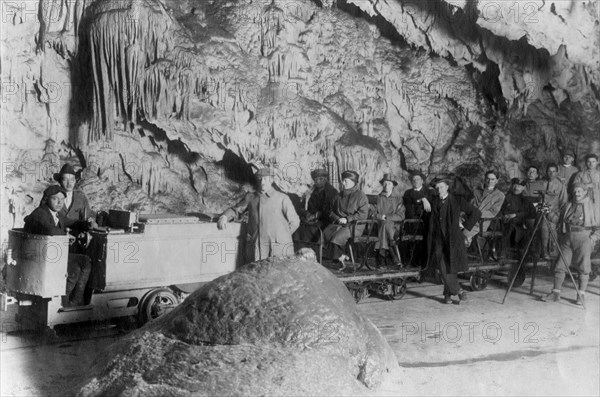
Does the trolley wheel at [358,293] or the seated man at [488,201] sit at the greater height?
the seated man at [488,201]

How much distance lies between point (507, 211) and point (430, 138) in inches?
29.2

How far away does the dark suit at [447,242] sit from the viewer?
187 inches

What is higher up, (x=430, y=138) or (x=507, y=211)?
(x=430, y=138)

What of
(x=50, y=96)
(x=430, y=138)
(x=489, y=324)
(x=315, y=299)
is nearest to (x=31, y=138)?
(x=50, y=96)

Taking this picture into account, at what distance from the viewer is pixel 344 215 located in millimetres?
4293

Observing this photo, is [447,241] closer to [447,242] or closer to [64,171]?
[447,242]

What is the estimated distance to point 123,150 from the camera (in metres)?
4.19

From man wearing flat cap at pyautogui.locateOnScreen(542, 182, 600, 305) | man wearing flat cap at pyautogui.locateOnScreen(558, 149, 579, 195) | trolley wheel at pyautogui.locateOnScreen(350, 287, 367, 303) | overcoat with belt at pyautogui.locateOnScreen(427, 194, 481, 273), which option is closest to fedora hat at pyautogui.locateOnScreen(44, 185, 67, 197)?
trolley wheel at pyautogui.locateOnScreen(350, 287, 367, 303)

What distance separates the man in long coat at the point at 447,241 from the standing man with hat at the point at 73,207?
2.20m

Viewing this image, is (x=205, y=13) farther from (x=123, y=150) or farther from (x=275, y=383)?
(x=275, y=383)

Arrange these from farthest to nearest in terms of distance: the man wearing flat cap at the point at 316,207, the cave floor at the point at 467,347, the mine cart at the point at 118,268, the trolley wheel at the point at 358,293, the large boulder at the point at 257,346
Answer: the trolley wheel at the point at 358,293 → the man wearing flat cap at the point at 316,207 → the mine cart at the point at 118,268 → the cave floor at the point at 467,347 → the large boulder at the point at 257,346

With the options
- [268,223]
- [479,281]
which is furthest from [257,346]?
[479,281]

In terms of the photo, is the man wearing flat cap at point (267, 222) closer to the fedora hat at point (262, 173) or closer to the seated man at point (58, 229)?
the fedora hat at point (262, 173)

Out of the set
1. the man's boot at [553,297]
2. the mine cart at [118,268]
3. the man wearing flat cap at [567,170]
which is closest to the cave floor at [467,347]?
the man's boot at [553,297]
